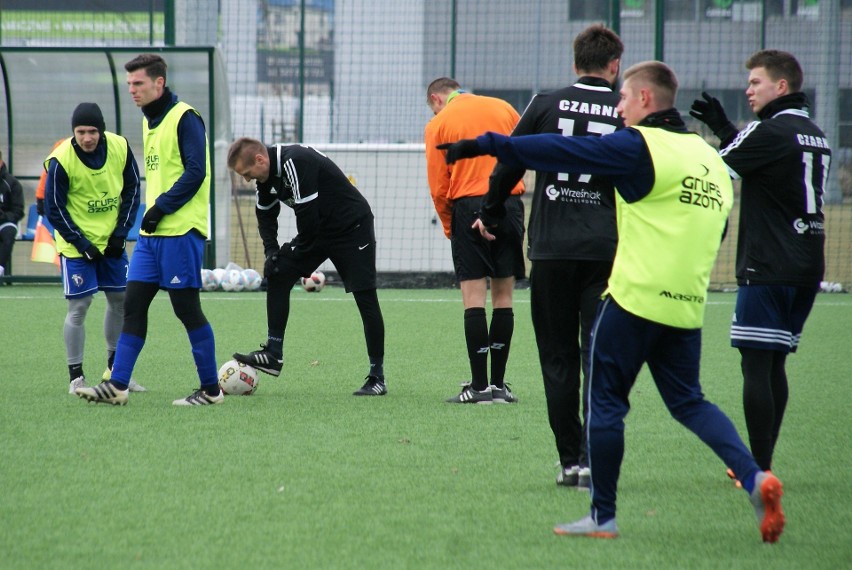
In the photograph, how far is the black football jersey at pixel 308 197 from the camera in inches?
260

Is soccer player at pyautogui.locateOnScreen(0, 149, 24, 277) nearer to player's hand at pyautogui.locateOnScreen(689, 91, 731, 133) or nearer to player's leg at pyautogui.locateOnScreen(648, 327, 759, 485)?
player's hand at pyautogui.locateOnScreen(689, 91, 731, 133)

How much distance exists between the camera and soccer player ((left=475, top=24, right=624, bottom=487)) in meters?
4.30

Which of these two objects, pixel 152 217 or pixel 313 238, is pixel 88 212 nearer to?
pixel 152 217

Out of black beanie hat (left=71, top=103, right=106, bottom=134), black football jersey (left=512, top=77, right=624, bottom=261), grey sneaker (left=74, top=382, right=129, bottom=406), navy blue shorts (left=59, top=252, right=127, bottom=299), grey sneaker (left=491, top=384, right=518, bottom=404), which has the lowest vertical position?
grey sneaker (left=491, top=384, right=518, bottom=404)

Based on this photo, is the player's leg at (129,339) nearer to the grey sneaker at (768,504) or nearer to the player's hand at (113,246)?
the player's hand at (113,246)

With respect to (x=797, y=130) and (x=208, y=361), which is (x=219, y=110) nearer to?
(x=208, y=361)

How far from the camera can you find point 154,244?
6.05m

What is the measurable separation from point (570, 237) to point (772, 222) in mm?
801

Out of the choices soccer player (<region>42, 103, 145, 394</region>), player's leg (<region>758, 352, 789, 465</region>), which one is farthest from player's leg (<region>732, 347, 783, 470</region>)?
soccer player (<region>42, 103, 145, 394</region>)

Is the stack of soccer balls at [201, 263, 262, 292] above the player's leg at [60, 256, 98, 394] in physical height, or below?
below

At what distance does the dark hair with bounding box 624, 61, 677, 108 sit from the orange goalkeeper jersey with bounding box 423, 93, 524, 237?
2.78 m

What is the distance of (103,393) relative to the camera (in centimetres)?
598

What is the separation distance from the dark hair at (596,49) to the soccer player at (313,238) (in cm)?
259

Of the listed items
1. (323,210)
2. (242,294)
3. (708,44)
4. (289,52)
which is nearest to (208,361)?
(323,210)
